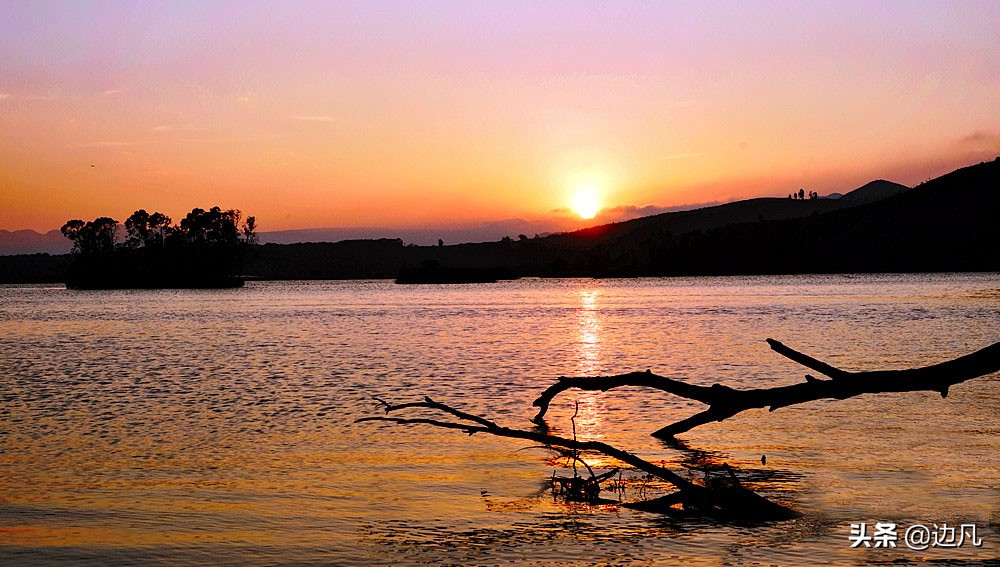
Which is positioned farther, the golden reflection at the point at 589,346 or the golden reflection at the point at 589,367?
the golden reflection at the point at 589,346

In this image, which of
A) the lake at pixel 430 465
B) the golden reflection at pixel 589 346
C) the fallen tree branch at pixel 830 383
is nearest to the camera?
the fallen tree branch at pixel 830 383

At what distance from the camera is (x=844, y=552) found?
13180 mm

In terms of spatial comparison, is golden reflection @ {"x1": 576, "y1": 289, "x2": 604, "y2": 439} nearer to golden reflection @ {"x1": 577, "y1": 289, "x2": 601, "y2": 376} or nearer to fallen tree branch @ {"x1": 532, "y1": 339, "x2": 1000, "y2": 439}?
golden reflection @ {"x1": 577, "y1": 289, "x2": 601, "y2": 376}

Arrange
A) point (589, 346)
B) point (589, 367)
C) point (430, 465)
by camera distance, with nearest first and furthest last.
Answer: point (430, 465), point (589, 367), point (589, 346)

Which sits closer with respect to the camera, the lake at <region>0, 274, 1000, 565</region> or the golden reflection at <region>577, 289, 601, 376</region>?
the lake at <region>0, 274, 1000, 565</region>

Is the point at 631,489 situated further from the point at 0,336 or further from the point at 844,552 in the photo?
the point at 0,336

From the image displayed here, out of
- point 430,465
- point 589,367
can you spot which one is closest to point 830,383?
point 430,465

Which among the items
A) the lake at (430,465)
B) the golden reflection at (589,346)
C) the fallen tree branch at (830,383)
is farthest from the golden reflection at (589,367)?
the fallen tree branch at (830,383)

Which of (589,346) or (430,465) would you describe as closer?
(430,465)

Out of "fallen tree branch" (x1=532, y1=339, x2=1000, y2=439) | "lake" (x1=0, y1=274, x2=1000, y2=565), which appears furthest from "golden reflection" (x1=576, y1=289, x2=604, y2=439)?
"fallen tree branch" (x1=532, y1=339, x2=1000, y2=439)

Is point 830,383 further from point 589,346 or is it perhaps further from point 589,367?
point 589,346

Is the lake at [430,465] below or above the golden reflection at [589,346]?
above

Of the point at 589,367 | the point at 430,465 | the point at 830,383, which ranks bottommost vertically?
the point at 589,367

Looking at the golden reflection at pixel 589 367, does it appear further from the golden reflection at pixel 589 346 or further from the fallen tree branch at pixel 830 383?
the fallen tree branch at pixel 830 383
